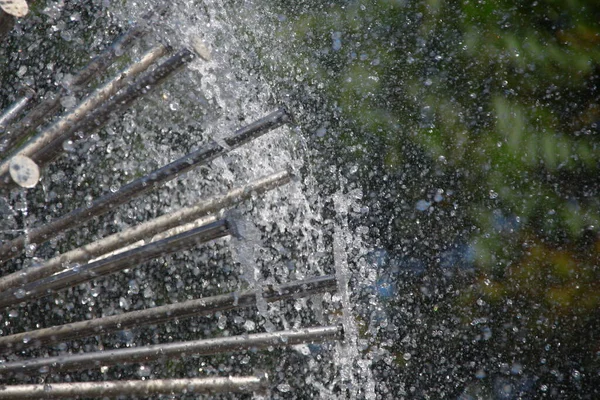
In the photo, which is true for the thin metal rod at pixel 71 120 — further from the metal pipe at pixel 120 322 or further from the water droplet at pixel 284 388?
the water droplet at pixel 284 388

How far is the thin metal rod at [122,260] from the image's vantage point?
0.90 metres

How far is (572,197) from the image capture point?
321 centimetres

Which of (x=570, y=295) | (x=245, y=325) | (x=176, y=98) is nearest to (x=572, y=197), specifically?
(x=570, y=295)

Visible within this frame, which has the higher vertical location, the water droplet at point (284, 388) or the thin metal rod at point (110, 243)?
the thin metal rod at point (110, 243)

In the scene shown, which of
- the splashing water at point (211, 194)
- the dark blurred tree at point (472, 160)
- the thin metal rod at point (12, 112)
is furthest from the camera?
the dark blurred tree at point (472, 160)

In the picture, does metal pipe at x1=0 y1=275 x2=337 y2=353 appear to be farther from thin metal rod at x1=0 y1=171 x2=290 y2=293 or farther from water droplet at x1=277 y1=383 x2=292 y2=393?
water droplet at x1=277 y1=383 x2=292 y2=393

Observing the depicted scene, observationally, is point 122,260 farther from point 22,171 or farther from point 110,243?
point 22,171

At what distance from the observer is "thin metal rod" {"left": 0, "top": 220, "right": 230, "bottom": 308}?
2.97ft

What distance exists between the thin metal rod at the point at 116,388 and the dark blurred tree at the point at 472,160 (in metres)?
2.18

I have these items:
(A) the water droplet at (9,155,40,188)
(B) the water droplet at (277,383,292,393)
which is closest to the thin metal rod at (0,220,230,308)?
(A) the water droplet at (9,155,40,188)

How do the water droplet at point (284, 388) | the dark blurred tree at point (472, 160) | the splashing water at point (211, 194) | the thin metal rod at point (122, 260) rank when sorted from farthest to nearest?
the dark blurred tree at point (472, 160) → the water droplet at point (284, 388) → the splashing water at point (211, 194) → the thin metal rod at point (122, 260)

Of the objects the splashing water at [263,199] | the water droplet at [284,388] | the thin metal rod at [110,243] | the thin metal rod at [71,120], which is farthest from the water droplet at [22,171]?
the water droplet at [284,388]

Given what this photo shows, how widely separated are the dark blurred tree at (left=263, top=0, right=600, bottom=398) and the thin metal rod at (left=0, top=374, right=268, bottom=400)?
86.0 inches

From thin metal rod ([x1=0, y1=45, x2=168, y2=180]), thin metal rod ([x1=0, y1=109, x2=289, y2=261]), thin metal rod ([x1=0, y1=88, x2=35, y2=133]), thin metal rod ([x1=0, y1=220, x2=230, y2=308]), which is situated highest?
thin metal rod ([x1=0, y1=88, x2=35, y2=133])
